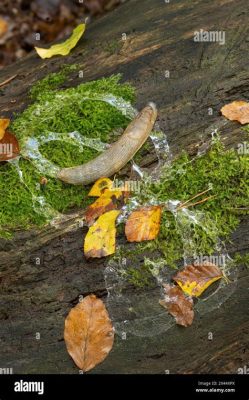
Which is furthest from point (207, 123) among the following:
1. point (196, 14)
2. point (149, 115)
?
point (196, 14)

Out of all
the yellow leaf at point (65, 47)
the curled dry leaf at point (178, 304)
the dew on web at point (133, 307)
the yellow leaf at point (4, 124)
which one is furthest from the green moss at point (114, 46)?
the curled dry leaf at point (178, 304)

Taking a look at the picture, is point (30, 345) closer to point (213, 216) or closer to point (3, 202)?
point (3, 202)

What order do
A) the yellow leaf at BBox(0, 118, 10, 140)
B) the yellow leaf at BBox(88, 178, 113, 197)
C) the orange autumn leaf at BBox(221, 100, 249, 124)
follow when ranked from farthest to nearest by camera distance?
the yellow leaf at BBox(0, 118, 10, 140), the orange autumn leaf at BBox(221, 100, 249, 124), the yellow leaf at BBox(88, 178, 113, 197)

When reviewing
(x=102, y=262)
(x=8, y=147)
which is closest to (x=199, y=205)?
(x=102, y=262)

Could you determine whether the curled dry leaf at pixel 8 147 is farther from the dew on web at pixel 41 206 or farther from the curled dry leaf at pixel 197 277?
the curled dry leaf at pixel 197 277

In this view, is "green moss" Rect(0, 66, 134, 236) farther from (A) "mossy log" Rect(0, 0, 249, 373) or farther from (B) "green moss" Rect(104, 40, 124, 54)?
(B) "green moss" Rect(104, 40, 124, 54)

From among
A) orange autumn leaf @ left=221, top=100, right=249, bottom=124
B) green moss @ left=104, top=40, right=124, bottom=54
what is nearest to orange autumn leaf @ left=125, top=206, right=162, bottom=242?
orange autumn leaf @ left=221, top=100, right=249, bottom=124
